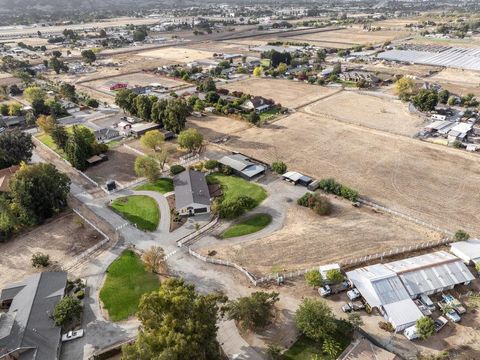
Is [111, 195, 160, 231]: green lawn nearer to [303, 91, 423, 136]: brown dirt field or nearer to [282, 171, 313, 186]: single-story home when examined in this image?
[282, 171, 313, 186]: single-story home

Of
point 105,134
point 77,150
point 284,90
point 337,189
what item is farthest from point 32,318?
point 284,90

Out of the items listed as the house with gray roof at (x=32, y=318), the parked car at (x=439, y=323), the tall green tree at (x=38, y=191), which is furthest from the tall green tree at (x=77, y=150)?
the parked car at (x=439, y=323)

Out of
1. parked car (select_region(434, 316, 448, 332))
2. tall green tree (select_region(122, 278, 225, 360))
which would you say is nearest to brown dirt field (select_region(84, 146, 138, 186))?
tall green tree (select_region(122, 278, 225, 360))

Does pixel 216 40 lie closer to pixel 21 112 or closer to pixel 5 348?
pixel 21 112

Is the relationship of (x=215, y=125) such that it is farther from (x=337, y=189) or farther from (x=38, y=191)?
(x=38, y=191)

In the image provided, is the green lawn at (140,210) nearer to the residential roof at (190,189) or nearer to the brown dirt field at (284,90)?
the residential roof at (190,189)
